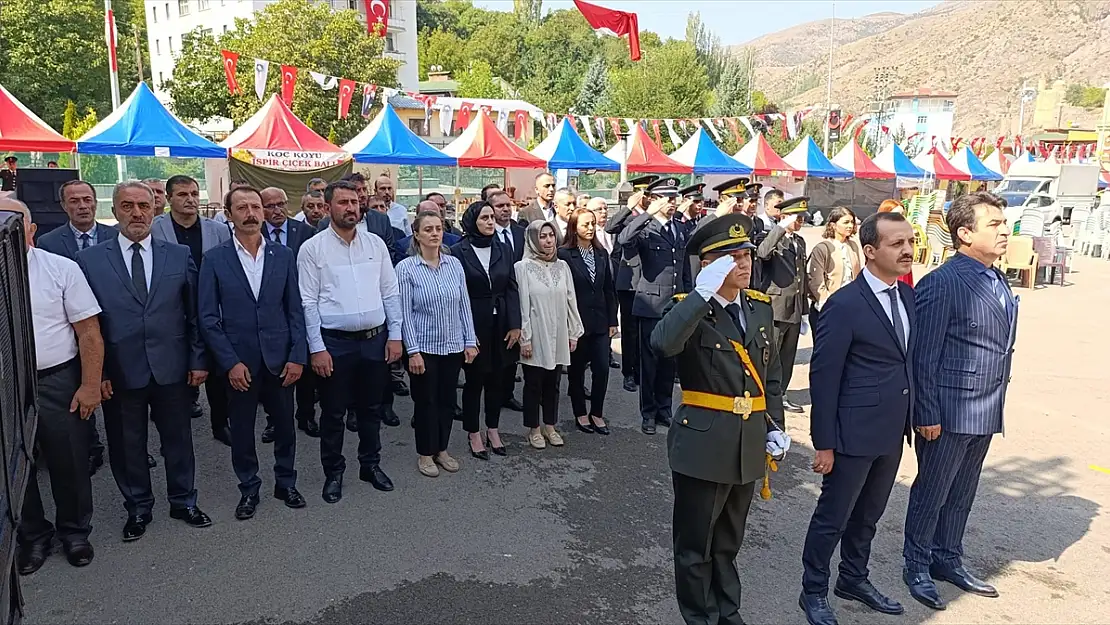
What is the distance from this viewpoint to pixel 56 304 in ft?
11.8

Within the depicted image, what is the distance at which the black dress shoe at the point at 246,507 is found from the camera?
14.4 feet

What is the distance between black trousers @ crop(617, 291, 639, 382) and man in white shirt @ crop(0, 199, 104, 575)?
4633 millimetres

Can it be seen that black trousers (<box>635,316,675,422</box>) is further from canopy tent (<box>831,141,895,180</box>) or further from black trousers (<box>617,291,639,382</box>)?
canopy tent (<box>831,141,895,180</box>)

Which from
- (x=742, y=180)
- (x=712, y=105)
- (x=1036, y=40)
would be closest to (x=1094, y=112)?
(x=1036, y=40)

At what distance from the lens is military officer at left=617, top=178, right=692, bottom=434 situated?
6250 millimetres

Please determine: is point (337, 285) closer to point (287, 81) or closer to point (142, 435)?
point (142, 435)

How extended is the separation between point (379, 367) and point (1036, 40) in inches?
7434

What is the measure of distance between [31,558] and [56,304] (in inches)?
52.5

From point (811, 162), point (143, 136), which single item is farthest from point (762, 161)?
point (143, 136)

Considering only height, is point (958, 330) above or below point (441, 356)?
above

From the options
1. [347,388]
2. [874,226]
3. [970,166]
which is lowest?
[347,388]

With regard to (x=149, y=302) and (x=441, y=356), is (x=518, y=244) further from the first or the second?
(x=149, y=302)

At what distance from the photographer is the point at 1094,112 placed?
10650cm

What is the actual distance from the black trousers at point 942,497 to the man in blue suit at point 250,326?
347 centimetres
